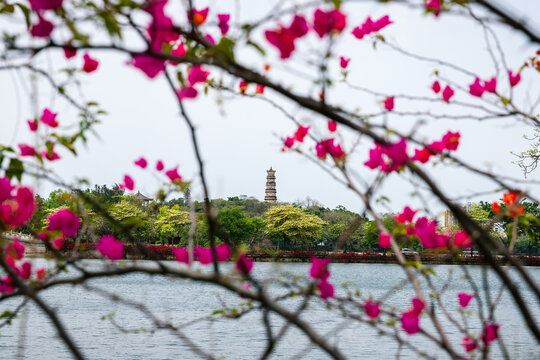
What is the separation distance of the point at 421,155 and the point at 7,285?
50.8 inches

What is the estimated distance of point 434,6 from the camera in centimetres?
153

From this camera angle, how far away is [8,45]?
3.22ft

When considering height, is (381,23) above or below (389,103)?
above

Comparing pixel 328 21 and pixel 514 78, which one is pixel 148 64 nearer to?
pixel 328 21

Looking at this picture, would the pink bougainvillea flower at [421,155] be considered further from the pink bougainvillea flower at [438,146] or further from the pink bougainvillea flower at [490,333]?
the pink bougainvillea flower at [490,333]

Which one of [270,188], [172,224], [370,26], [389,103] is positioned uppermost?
[270,188]

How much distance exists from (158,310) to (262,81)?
17.7m

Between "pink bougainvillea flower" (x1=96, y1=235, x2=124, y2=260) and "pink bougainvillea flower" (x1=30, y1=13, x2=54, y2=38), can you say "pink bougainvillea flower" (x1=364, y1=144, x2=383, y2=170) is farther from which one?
"pink bougainvillea flower" (x1=30, y1=13, x2=54, y2=38)

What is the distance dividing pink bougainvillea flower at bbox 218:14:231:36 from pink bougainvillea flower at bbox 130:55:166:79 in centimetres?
85

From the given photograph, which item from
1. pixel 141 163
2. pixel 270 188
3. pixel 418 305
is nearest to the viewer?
pixel 418 305

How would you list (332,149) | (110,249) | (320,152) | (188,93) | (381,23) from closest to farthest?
(188,93)
(110,249)
(332,149)
(320,152)
(381,23)

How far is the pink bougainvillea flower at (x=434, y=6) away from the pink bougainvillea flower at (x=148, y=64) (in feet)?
2.57

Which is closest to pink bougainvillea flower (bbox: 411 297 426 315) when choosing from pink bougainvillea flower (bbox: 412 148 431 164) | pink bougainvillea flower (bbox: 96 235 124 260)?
pink bougainvillea flower (bbox: 412 148 431 164)

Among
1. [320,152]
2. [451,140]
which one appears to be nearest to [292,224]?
[320,152]
